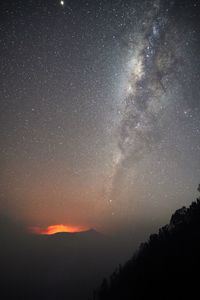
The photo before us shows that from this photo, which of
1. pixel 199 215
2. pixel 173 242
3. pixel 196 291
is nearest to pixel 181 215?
pixel 199 215

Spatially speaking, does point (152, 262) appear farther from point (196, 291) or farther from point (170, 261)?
point (196, 291)

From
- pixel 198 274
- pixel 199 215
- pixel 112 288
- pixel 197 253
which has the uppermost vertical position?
pixel 199 215

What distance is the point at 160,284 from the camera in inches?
1380

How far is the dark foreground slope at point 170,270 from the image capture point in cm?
3086

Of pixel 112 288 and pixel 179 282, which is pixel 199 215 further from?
pixel 112 288

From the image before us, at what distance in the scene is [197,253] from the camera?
1443 inches

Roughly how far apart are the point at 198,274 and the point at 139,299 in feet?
40.5

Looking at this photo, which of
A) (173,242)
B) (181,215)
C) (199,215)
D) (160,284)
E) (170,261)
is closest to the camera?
(160,284)

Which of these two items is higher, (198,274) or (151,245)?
(151,245)

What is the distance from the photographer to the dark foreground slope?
1215 inches

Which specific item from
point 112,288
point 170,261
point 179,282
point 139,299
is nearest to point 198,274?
point 179,282

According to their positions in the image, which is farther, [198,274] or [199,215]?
[199,215]

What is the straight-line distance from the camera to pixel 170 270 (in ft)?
121

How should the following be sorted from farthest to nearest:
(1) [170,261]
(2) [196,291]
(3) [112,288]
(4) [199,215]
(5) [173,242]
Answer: (3) [112,288] → (4) [199,215] → (5) [173,242] → (1) [170,261] → (2) [196,291]
